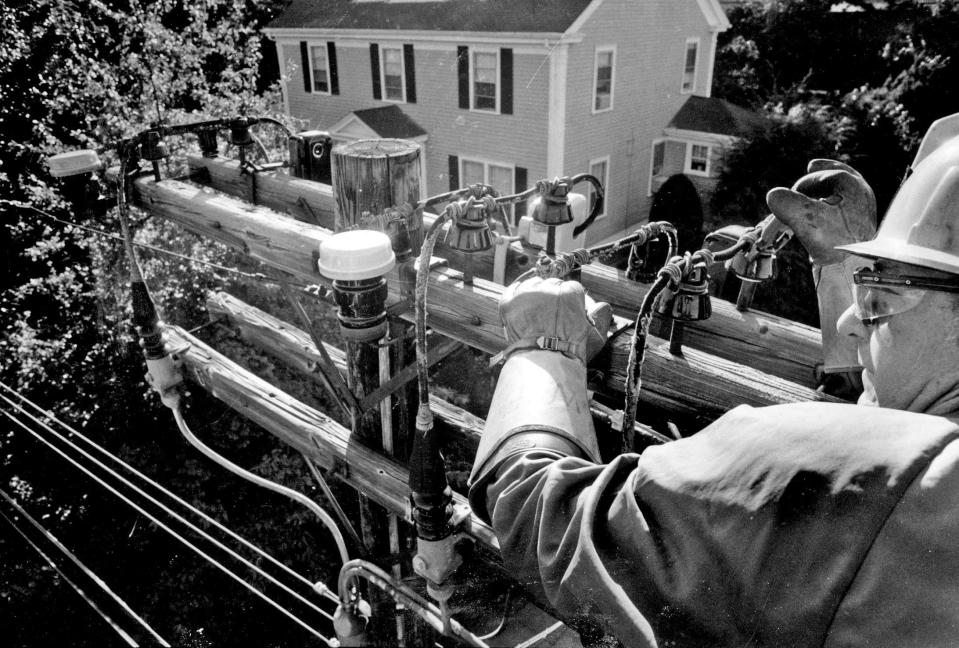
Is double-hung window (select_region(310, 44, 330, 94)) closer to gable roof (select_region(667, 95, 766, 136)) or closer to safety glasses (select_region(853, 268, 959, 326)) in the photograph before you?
gable roof (select_region(667, 95, 766, 136))

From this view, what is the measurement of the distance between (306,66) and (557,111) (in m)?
9.03

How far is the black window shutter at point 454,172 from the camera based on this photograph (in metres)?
17.1

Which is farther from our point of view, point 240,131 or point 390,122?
point 390,122

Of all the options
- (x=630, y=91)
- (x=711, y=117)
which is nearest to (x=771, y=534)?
(x=630, y=91)

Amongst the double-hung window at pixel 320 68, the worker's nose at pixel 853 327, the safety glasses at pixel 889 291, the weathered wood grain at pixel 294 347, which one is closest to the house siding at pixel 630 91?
the double-hung window at pixel 320 68

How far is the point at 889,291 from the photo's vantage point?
132 cm

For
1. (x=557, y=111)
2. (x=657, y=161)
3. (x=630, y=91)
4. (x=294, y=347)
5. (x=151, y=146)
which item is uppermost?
(x=151, y=146)

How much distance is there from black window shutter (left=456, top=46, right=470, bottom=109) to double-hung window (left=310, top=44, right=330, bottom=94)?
199 inches

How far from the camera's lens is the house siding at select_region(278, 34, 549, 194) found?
14.8m

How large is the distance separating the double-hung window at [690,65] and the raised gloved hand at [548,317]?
19310 millimetres

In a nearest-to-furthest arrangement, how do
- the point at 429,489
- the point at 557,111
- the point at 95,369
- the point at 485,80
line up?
1. the point at 429,489
2. the point at 95,369
3. the point at 557,111
4. the point at 485,80

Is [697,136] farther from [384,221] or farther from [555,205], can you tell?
[384,221]

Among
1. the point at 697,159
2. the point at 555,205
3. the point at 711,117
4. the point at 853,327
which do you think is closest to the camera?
the point at 853,327

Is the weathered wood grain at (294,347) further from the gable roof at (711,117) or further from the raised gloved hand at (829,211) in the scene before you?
the gable roof at (711,117)
